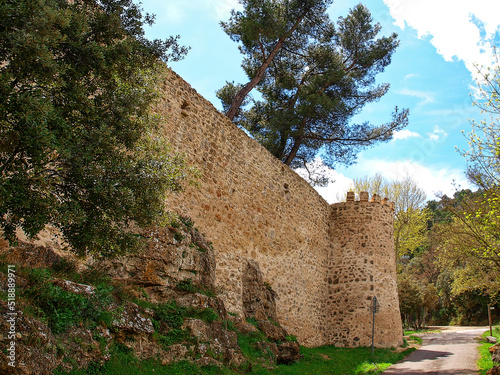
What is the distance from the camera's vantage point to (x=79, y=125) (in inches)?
226

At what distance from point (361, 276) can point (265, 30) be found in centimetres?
1106

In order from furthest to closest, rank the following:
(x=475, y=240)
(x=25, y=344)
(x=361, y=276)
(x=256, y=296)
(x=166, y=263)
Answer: (x=361, y=276)
(x=475, y=240)
(x=256, y=296)
(x=166, y=263)
(x=25, y=344)

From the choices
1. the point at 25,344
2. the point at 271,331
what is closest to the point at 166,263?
the point at 25,344

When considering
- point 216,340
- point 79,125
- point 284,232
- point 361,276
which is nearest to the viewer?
point 79,125

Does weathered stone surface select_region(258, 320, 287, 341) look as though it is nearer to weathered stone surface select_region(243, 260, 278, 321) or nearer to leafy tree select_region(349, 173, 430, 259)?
weathered stone surface select_region(243, 260, 278, 321)

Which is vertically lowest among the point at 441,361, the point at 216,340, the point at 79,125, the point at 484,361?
the point at 441,361

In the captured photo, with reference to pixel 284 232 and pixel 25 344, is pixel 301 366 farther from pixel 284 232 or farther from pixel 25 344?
pixel 25 344

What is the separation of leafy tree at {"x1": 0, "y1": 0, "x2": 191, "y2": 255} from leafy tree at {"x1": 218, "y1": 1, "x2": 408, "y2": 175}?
42.2 ft

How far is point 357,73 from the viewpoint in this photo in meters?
21.0

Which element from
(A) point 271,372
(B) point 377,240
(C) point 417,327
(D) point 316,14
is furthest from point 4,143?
(C) point 417,327

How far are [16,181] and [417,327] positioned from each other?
123ft

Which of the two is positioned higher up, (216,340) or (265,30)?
(265,30)

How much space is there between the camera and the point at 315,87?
19734 mm

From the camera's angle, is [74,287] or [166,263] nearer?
[74,287]
